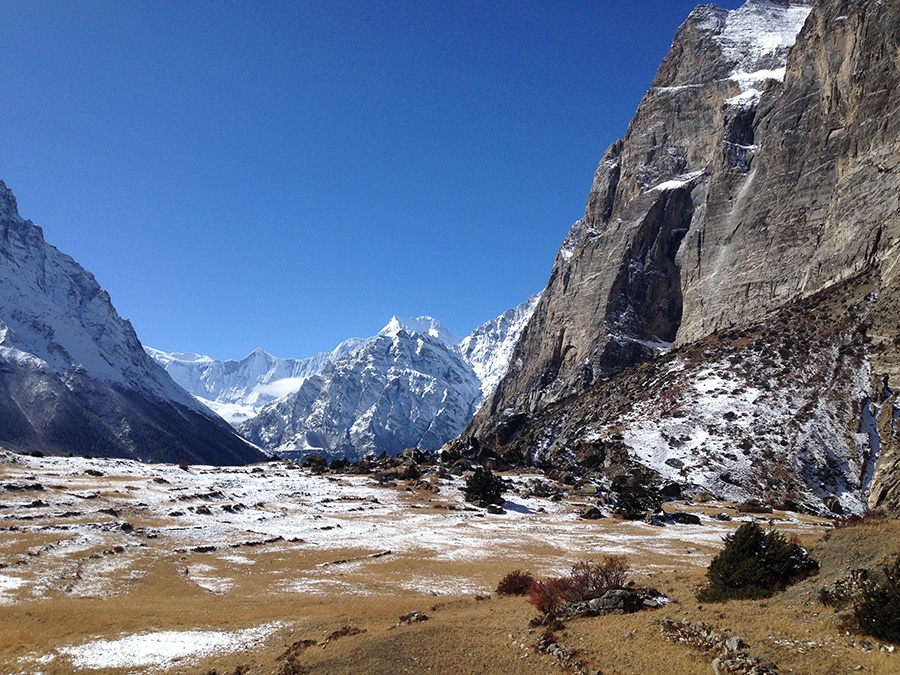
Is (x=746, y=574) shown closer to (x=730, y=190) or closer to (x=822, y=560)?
(x=822, y=560)

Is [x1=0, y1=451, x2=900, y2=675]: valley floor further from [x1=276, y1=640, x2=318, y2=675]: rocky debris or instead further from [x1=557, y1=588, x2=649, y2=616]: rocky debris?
[x1=557, y1=588, x2=649, y2=616]: rocky debris

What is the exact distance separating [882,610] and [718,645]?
3.10m

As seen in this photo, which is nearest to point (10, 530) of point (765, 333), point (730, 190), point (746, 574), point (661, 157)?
point (746, 574)

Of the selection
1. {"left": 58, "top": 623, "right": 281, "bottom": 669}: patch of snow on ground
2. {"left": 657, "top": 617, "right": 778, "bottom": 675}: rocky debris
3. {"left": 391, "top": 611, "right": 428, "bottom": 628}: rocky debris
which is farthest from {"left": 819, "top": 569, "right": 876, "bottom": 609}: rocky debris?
{"left": 58, "top": 623, "right": 281, "bottom": 669}: patch of snow on ground

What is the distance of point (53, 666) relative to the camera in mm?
14469

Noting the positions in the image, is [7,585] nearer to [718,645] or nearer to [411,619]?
[411,619]

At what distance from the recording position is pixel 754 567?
15.2m

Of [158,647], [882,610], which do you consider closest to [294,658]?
[158,647]

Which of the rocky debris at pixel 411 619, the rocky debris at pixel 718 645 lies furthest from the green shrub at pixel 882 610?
the rocky debris at pixel 411 619

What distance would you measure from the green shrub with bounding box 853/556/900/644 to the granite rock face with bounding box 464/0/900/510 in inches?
1176

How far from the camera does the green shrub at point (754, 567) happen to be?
14.8 metres

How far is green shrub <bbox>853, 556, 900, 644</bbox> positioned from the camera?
10.6m

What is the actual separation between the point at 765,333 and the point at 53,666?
89953mm

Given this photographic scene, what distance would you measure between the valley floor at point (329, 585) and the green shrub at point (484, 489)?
177cm
